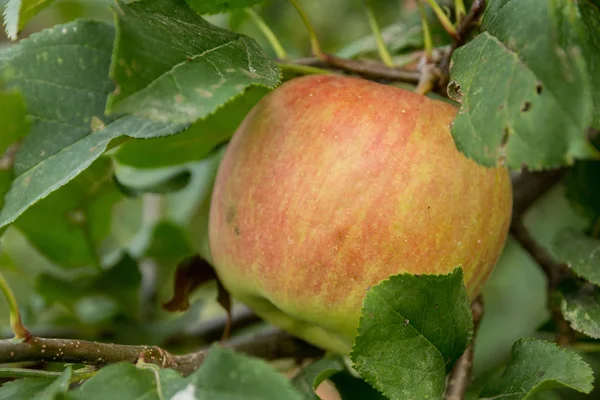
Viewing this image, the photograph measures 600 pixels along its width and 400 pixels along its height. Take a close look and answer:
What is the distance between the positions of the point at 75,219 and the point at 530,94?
2.34ft

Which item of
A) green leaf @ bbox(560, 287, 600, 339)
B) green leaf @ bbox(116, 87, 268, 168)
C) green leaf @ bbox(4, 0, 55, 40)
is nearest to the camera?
green leaf @ bbox(4, 0, 55, 40)

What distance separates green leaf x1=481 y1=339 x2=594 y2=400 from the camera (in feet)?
1.78

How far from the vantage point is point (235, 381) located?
0.46 m

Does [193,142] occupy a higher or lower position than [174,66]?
lower

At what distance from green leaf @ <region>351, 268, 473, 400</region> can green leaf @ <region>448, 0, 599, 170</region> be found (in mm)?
118

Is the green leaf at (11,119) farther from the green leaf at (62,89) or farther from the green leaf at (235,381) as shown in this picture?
the green leaf at (235,381)

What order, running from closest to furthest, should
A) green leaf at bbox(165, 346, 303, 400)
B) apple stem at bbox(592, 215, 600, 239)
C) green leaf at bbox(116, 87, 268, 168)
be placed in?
green leaf at bbox(165, 346, 303, 400)
green leaf at bbox(116, 87, 268, 168)
apple stem at bbox(592, 215, 600, 239)

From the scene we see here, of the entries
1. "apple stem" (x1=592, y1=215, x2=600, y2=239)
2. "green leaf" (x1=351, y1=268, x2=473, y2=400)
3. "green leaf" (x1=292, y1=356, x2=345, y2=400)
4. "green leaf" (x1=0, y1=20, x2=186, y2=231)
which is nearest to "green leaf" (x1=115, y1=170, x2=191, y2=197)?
"green leaf" (x1=0, y1=20, x2=186, y2=231)

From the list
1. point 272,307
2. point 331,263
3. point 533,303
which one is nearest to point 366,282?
point 331,263

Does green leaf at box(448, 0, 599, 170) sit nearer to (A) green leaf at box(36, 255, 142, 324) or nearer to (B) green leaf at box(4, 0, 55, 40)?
(B) green leaf at box(4, 0, 55, 40)

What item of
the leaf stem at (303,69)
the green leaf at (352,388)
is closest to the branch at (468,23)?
the leaf stem at (303,69)

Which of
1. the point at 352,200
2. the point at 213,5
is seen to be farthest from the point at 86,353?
the point at 213,5

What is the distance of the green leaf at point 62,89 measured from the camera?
625 mm

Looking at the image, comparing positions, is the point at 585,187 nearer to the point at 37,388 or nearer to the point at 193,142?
the point at 193,142
